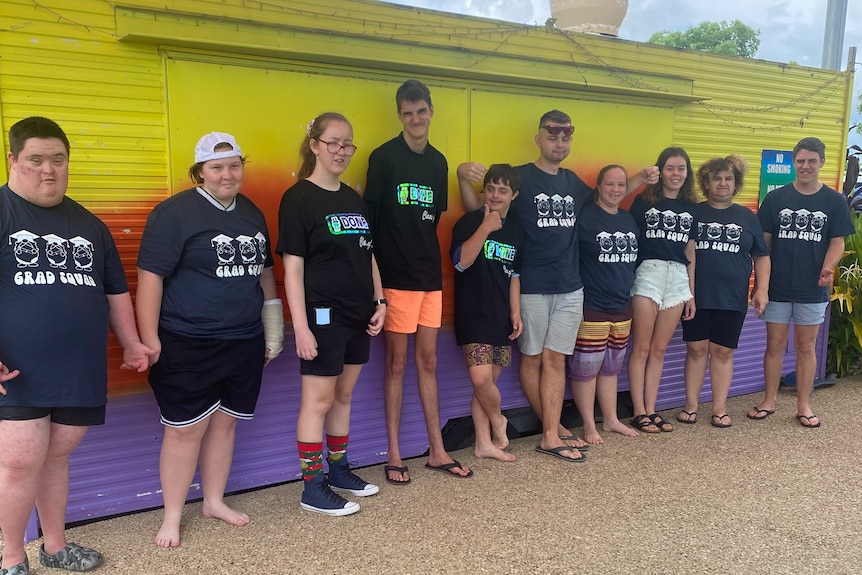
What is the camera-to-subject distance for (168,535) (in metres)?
2.70

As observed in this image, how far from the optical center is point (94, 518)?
2.93 metres

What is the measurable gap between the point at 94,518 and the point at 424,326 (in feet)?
6.24

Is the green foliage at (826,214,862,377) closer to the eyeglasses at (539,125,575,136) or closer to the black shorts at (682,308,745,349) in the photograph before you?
the black shorts at (682,308,745,349)

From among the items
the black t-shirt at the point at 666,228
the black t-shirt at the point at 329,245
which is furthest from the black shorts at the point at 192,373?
the black t-shirt at the point at 666,228

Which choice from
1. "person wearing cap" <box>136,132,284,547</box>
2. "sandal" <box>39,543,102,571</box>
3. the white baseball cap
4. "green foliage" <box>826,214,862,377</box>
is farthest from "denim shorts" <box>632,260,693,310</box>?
"sandal" <box>39,543,102,571</box>

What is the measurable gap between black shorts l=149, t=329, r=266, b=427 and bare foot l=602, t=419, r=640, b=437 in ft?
8.56

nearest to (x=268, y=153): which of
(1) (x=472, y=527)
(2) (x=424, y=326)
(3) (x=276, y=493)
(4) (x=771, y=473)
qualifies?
(2) (x=424, y=326)

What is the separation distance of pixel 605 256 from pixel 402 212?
143cm

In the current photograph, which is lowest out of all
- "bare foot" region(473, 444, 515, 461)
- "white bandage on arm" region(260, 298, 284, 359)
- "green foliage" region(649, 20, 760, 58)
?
"bare foot" region(473, 444, 515, 461)

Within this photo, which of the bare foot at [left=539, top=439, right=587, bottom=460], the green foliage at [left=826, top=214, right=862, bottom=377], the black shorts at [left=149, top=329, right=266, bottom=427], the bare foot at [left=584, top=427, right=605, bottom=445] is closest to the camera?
the black shorts at [left=149, top=329, right=266, bottom=427]

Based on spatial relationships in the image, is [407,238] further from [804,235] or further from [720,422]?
[804,235]

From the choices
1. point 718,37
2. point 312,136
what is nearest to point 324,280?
point 312,136

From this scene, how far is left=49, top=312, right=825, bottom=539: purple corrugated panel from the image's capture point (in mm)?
2908

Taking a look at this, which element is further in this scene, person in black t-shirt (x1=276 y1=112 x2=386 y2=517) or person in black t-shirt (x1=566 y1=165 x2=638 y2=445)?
person in black t-shirt (x1=566 y1=165 x2=638 y2=445)
